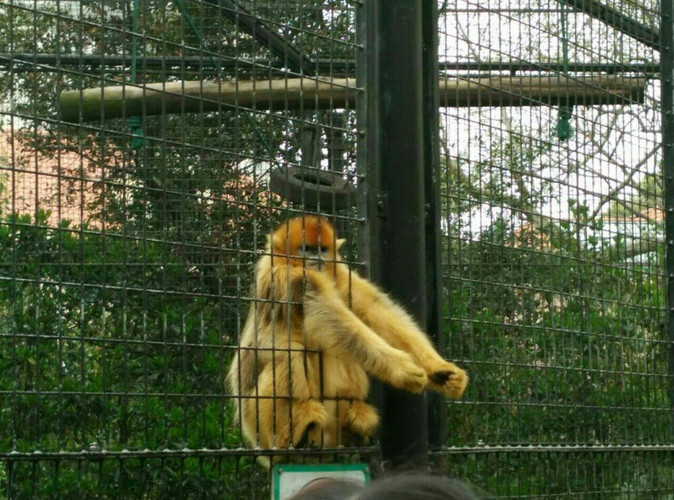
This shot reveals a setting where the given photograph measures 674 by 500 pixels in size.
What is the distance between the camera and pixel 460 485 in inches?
58.2

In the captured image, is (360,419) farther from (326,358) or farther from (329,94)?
(329,94)

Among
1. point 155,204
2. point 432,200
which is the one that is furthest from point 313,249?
point 155,204

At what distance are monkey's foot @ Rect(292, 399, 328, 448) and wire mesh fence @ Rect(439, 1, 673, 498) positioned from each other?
67 cm

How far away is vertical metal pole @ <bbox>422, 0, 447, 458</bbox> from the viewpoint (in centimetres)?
449

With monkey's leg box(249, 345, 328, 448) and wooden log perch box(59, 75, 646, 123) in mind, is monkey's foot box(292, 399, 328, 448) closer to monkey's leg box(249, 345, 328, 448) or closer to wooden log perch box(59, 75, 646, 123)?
monkey's leg box(249, 345, 328, 448)

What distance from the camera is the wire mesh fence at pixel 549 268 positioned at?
4.75 m

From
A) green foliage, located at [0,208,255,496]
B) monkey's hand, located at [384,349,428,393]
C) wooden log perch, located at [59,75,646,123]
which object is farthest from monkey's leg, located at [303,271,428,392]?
green foliage, located at [0,208,255,496]

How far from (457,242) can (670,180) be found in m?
1.68

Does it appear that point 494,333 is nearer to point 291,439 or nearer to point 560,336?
point 560,336

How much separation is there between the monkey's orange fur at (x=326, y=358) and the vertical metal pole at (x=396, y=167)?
0.37ft

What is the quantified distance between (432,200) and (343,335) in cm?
69

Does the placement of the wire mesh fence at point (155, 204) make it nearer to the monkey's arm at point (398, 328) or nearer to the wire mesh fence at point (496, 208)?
the wire mesh fence at point (496, 208)

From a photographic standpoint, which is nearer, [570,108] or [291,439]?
[291,439]

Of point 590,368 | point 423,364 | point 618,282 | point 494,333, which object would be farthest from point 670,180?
point 423,364
